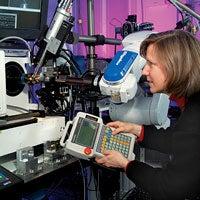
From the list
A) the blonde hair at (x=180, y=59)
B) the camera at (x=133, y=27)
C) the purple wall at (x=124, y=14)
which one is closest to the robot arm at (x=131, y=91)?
the blonde hair at (x=180, y=59)

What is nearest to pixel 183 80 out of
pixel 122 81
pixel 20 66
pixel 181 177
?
pixel 122 81

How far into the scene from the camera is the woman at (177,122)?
3.37 ft

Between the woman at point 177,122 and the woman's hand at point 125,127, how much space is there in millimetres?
154

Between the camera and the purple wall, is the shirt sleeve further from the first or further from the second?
the purple wall

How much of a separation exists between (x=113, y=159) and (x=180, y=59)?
458 mm

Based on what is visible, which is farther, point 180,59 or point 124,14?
point 124,14

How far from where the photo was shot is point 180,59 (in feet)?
3.64

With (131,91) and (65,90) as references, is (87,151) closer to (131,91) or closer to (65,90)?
(131,91)

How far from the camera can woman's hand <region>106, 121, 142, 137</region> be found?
1.35 meters

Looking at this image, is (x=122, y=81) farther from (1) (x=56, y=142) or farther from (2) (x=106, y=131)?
(1) (x=56, y=142)

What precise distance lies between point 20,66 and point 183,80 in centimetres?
85

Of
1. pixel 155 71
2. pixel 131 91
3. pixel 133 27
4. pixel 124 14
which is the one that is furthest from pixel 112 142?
pixel 124 14

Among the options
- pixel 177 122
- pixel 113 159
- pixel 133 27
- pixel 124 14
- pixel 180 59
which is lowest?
pixel 113 159

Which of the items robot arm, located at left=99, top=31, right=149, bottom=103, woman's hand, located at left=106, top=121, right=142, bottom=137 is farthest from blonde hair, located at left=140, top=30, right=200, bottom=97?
woman's hand, located at left=106, top=121, right=142, bottom=137
